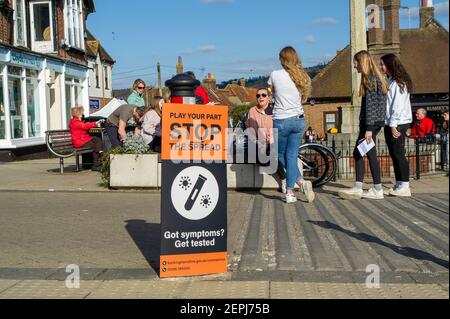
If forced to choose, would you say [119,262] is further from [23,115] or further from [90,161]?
[23,115]

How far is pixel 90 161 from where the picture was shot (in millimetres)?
14117

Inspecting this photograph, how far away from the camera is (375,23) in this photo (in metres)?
15.4

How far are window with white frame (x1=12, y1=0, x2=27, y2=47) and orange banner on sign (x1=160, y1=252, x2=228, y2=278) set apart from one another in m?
18.9

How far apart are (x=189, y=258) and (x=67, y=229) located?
2613mm

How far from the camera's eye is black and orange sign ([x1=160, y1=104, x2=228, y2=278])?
479 cm

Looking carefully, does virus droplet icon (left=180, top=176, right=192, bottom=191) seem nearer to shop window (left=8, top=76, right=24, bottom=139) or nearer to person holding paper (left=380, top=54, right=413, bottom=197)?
person holding paper (left=380, top=54, right=413, bottom=197)

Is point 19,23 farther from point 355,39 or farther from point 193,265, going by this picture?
point 193,265

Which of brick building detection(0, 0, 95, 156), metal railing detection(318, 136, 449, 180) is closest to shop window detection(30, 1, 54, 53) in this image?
brick building detection(0, 0, 95, 156)

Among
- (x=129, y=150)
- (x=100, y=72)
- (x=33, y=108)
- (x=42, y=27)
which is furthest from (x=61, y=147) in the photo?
(x=100, y=72)

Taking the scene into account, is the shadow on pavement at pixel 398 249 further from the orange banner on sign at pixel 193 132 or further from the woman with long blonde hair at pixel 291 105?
the orange banner on sign at pixel 193 132

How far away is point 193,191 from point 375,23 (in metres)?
11.9
